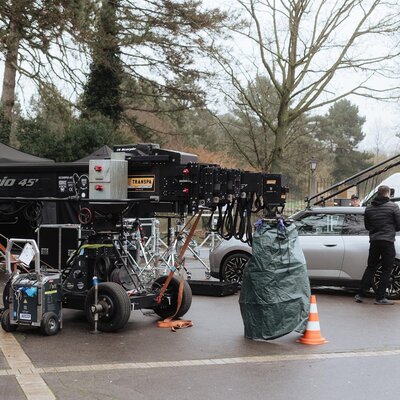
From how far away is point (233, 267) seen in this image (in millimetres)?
12117

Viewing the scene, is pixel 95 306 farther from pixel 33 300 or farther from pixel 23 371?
pixel 23 371

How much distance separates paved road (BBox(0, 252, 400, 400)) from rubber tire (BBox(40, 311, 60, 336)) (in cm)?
10

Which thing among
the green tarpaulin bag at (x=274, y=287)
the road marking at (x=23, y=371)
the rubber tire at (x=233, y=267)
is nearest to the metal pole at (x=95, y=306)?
the road marking at (x=23, y=371)

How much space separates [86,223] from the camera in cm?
859

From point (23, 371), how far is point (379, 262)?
678cm

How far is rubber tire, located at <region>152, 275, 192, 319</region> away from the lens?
8.95 m

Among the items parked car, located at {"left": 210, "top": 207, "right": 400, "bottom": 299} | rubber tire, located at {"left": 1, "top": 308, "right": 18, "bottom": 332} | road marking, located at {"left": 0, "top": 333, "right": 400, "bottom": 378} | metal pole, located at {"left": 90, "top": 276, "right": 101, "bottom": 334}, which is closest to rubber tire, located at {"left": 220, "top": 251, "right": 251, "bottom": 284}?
parked car, located at {"left": 210, "top": 207, "right": 400, "bottom": 299}

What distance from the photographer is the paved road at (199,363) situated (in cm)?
574

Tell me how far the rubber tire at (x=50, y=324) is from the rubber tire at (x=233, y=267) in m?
4.68

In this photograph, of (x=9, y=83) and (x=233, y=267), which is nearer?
(x=233, y=267)

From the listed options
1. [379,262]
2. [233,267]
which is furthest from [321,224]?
[233,267]

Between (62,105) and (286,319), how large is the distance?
15445 millimetres

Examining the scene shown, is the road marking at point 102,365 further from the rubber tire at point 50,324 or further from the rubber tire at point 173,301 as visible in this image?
the rubber tire at point 173,301

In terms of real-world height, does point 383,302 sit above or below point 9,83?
below
